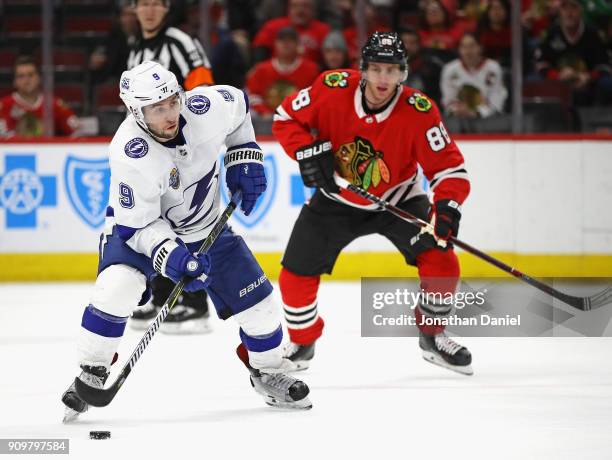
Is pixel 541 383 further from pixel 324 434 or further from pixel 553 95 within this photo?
pixel 553 95

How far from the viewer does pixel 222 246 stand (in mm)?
3408

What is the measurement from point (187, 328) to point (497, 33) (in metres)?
2.60

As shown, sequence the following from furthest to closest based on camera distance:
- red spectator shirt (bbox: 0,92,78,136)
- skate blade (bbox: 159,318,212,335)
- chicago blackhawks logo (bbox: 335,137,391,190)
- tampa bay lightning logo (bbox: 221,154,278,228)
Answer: red spectator shirt (bbox: 0,92,78,136), tampa bay lightning logo (bbox: 221,154,278,228), skate blade (bbox: 159,318,212,335), chicago blackhawks logo (bbox: 335,137,391,190)

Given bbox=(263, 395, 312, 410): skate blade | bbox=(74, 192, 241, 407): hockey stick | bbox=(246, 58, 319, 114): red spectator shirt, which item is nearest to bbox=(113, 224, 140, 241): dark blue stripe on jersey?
bbox=(74, 192, 241, 407): hockey stick

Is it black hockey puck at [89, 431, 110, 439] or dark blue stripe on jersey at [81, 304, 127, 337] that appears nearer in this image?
black hockey puck at [89, 431, 110, 439]

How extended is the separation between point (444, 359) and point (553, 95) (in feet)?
8.68

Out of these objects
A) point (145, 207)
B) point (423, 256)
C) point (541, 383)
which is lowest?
point (541, 383)

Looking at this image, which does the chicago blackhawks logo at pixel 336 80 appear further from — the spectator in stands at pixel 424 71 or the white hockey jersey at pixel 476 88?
the white hockey jersey at pixel 476 88

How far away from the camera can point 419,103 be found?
3.90 metres

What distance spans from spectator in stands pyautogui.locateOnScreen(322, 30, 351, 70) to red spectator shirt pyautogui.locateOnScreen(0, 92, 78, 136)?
1.46 meters

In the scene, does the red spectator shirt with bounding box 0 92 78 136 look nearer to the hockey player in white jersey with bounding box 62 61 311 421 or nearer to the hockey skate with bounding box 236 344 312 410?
the hockey player in white jersey with bounding box 62 61 311 421

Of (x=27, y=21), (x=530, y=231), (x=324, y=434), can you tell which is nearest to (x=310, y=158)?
(x=324, y=434)

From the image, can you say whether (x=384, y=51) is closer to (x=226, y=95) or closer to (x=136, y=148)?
(x=226, y=95)

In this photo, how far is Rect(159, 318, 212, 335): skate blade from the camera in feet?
16.1
